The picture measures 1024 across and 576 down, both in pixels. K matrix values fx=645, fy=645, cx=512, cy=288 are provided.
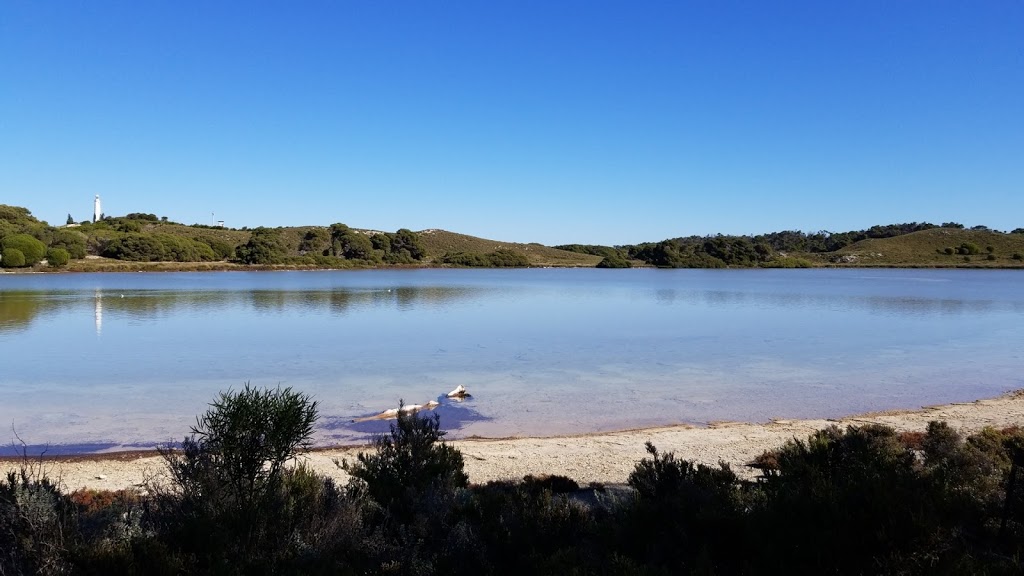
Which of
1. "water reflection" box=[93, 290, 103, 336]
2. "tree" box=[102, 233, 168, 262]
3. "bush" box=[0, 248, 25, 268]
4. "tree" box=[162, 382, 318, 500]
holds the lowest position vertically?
"water reflection" box=[93, 290, 103, 336]

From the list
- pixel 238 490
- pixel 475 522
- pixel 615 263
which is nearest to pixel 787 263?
pixel 615 263

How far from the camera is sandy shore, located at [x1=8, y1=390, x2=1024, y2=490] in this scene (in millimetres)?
8477

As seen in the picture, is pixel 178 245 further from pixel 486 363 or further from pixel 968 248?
pixel 968 248

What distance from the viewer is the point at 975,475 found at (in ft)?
18.3

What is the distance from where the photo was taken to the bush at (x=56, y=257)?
245ft

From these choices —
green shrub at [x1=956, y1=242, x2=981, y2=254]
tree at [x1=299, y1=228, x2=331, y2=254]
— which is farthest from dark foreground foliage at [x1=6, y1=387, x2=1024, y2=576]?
green shrub at [x1=956, y1=242, x2=981, y2=254]

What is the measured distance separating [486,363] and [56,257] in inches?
3015

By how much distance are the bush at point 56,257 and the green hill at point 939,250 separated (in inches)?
5115

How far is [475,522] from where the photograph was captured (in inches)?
189

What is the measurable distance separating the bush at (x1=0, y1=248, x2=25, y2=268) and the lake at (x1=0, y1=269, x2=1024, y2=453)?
133 ft

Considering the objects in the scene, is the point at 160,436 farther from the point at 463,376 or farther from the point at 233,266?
the point at 233,266

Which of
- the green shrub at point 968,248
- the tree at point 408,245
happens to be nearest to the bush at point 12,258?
the tree at point 408,245

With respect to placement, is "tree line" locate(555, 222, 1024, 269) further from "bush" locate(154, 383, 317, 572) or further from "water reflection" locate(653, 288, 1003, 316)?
"bush" locate(154, 383, 317, 572)

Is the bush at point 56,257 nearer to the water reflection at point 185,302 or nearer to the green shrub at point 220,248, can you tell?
the green shrub at point 220,248
